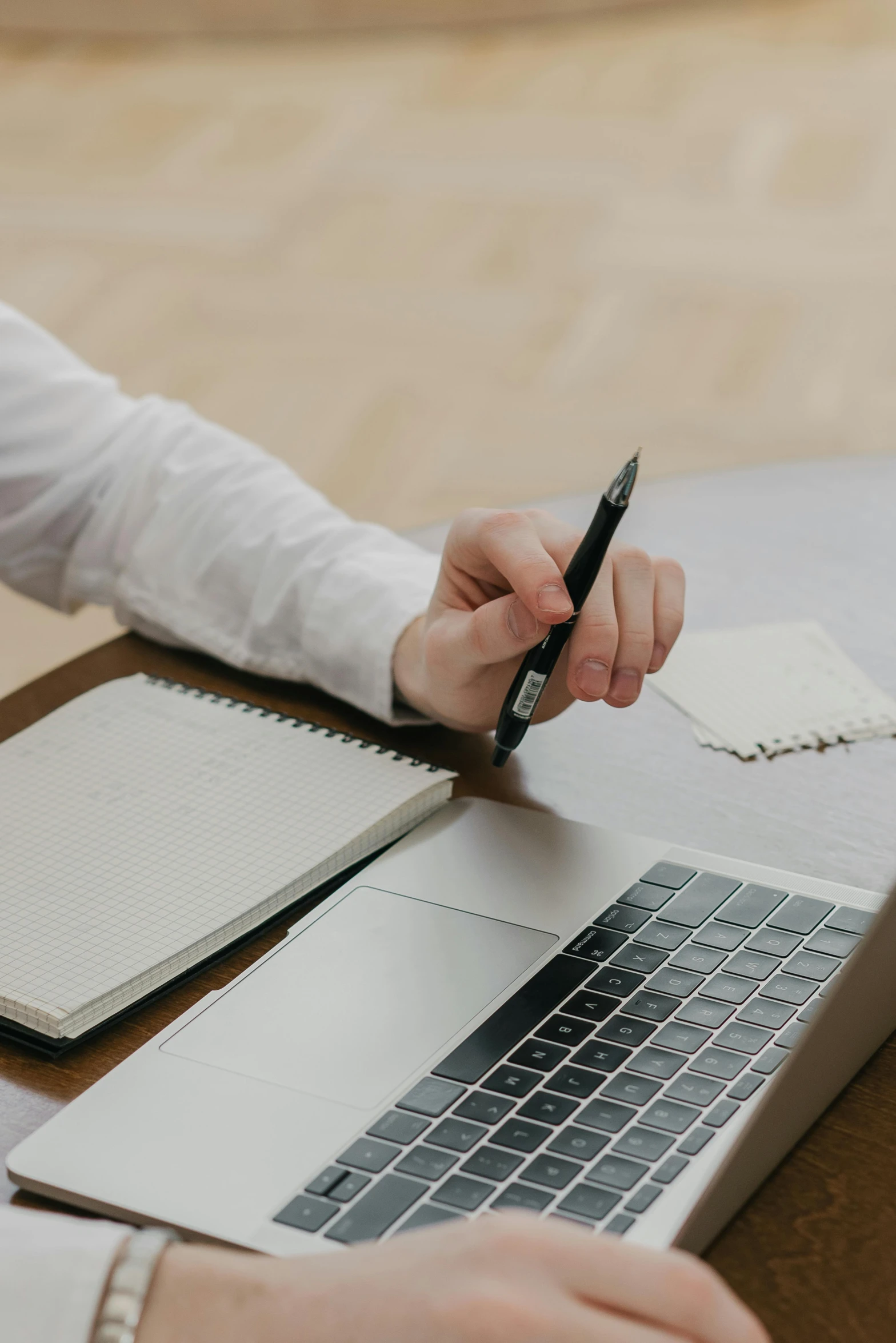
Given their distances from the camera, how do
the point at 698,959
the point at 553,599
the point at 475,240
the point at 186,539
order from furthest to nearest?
the point at 475,240 → the point at 186,539 → the point at 553,599 → the point at 698,959

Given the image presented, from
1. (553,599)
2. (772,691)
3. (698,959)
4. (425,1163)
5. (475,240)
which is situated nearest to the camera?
(425,1163)

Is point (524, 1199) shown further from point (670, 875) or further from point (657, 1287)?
point (670, 875)

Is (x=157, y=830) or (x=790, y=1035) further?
(x=157, y=830)

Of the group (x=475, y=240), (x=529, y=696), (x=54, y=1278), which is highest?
(x=475, y=240)

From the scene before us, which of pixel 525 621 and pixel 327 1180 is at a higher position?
pixel 525 621

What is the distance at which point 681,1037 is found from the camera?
530 millimetres

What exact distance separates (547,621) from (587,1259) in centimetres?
35

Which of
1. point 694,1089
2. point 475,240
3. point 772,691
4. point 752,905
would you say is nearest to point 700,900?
point 752,905

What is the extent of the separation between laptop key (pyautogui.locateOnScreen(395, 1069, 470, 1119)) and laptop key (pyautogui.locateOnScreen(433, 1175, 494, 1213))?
3 cm

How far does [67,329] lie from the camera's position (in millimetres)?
2951

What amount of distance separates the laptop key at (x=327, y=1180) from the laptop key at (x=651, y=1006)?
0.13 m

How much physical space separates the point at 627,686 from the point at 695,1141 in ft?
0.93

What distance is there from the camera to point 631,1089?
1.65 ft

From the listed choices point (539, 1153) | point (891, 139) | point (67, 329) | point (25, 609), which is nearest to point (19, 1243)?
point (539, 1153)
